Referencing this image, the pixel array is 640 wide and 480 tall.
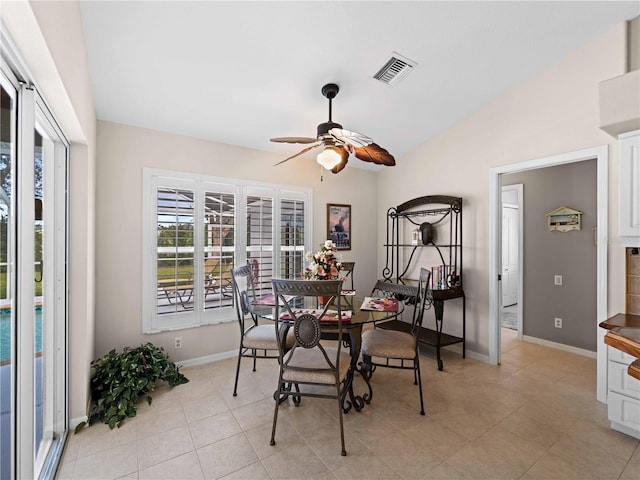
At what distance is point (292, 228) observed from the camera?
405 centimetres

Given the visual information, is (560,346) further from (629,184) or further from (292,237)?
(292,237)

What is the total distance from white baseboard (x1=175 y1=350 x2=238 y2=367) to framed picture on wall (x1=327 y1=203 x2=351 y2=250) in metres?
1.97

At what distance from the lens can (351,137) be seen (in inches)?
89.9

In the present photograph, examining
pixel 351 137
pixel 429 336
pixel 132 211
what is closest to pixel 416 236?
pixel 429 336

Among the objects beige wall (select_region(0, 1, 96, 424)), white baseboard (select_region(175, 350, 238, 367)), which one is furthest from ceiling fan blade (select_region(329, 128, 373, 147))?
white baseboard (select_region(175, 350, 238, 367))

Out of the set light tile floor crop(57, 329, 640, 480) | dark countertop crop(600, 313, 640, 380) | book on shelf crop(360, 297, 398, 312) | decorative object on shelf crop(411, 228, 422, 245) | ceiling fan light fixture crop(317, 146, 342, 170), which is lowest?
light tile floor crop(57, 329, 640, 480)

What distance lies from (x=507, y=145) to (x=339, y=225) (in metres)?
2.25

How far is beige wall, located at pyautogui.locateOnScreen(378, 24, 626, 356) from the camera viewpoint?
2549 millimetres

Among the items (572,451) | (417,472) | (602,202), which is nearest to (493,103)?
(602,202)

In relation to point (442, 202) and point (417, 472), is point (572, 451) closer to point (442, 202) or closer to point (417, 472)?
point (417, 472)

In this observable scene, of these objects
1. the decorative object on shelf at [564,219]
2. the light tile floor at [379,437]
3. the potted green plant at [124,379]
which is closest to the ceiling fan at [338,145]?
the light tile floor at [379,437]

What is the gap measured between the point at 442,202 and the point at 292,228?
1.93m

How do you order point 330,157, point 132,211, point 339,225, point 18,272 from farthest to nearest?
point 339,225, point 132,211, point 330,157, point 18,272

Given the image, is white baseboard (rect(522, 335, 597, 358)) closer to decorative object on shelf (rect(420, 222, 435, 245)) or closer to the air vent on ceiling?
decorative object on shelf (rect(420, 222, 435, 245))
